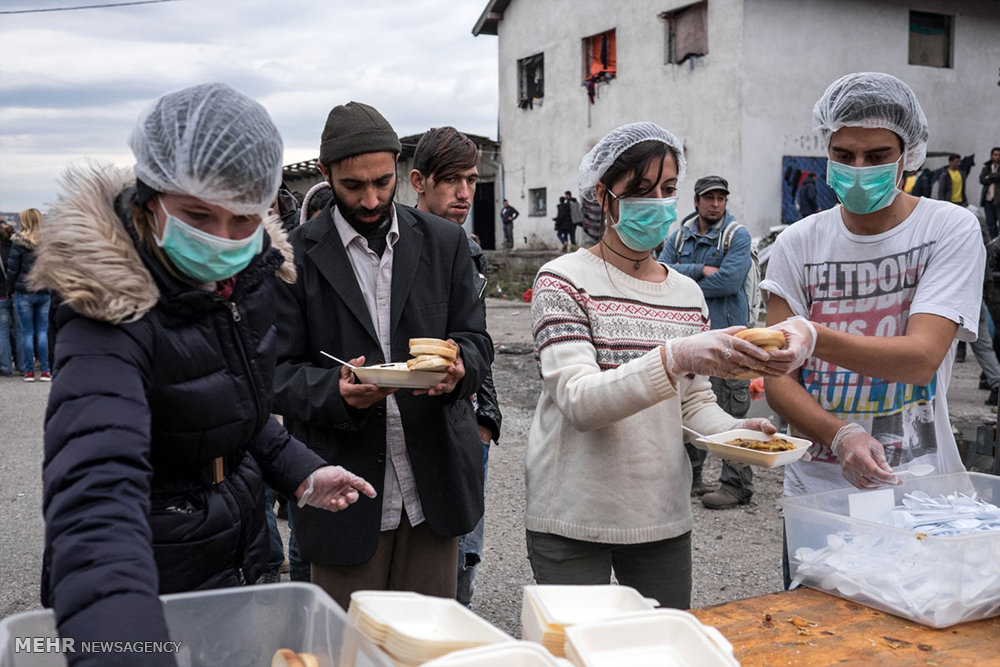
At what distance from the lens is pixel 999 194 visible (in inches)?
609

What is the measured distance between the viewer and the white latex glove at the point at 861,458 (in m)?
2.14

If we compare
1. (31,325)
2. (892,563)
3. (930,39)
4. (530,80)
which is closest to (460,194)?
(892,563)

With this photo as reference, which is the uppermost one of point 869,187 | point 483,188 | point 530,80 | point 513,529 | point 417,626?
point 530,80

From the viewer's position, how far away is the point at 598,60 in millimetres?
20250

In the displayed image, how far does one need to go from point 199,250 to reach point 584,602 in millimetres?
1008

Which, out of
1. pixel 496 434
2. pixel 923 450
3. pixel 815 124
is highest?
pixel 815 124

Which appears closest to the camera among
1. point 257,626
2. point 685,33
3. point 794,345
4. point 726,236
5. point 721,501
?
point 257,626

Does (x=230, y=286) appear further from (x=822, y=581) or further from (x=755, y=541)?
(x=755, y=541)

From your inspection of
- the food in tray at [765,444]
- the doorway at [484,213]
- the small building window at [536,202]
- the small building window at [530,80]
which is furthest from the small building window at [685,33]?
the food in tray at [765,444]

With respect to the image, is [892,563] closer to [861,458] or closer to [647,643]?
[861,458]

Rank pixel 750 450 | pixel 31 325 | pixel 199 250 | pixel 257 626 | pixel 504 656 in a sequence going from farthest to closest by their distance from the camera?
pixel 31 325
pixel 750 450
pixel 199 250
pixel 257 626
pixel 504 656

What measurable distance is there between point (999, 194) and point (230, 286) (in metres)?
17.1

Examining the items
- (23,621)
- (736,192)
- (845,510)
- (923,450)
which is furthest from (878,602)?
(736,192)

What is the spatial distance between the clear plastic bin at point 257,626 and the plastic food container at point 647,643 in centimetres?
38
